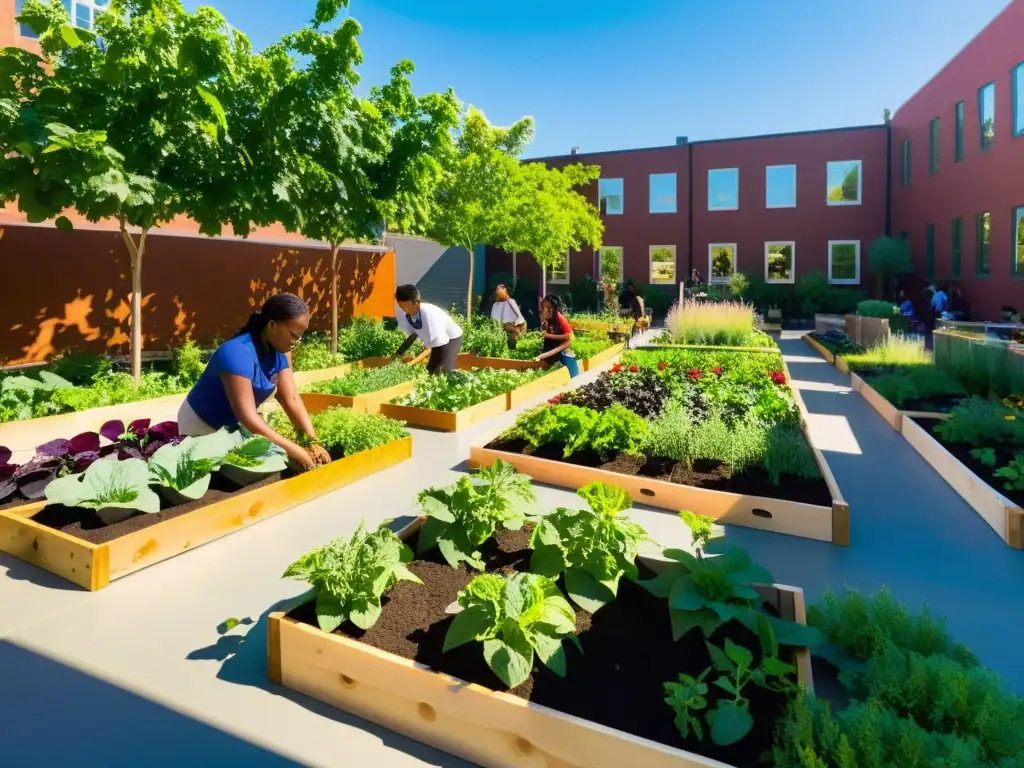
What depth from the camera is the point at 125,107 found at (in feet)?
24.8

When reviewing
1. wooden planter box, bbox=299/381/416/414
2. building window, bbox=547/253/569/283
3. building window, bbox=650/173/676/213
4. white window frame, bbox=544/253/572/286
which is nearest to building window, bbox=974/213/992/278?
building window, bbox=650/173/676/213

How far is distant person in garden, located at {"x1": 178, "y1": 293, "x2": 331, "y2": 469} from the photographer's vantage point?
4.13m

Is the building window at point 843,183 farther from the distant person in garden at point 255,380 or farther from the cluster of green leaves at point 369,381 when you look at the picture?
the distant person in garden at point 255,380

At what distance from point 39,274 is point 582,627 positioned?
33.8ft

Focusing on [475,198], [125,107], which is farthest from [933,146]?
[125,107]

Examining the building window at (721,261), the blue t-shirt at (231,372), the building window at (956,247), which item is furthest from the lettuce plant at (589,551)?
the building window at (721,261)

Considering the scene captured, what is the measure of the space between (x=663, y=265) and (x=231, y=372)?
2730 cm

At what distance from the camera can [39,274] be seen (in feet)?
31.5

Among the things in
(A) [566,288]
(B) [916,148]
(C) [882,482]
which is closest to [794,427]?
(C) [882,482]

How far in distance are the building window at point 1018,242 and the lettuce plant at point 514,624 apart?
62.7 feet

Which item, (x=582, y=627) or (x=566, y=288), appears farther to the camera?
(x=566, y=288)

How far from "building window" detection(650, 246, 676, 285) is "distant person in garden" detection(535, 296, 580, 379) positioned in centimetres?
2042

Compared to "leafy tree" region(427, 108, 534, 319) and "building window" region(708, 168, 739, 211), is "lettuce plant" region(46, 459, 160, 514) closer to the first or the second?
"leafy tree" region(427, 108, 534, 319)

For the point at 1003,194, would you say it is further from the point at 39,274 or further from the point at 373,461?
the point at 39,274
